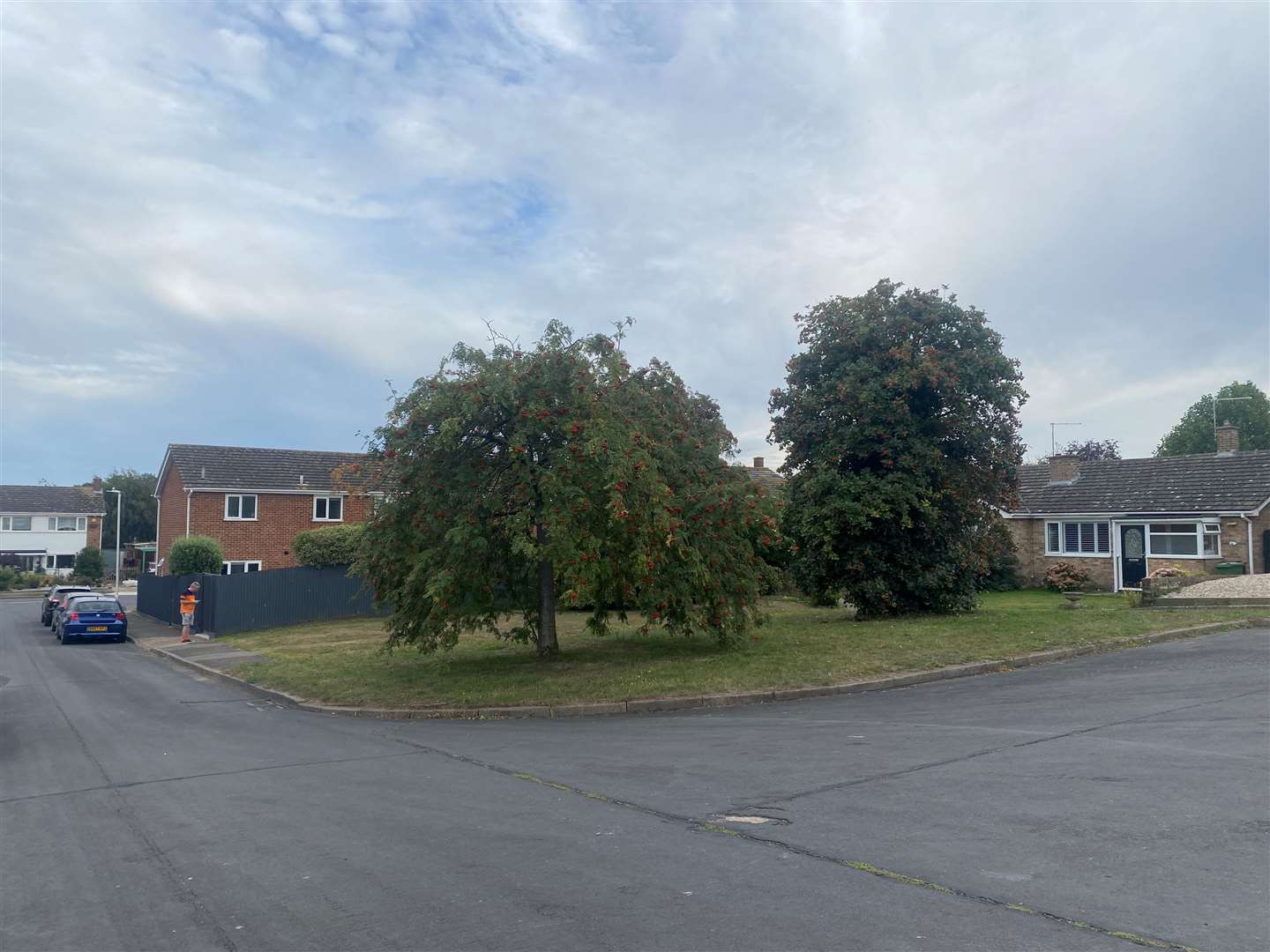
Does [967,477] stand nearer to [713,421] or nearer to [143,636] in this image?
[713,421]

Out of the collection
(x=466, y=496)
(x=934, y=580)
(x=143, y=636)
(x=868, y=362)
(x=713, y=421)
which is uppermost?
(x=868, y=362)

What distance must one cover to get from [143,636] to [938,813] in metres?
29.8

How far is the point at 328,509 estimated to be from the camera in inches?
1732

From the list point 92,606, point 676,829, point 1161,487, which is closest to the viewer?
point 676,829

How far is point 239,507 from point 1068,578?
33605 mm

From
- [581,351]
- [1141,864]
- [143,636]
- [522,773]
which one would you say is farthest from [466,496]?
[143,636]

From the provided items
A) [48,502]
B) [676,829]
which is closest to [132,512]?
[48,502]

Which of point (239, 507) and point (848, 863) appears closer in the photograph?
point (848, 863)

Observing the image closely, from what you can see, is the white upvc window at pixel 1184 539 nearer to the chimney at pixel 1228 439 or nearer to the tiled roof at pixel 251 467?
A: the chimney at pixel 1228 439

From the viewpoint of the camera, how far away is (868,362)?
2059cm

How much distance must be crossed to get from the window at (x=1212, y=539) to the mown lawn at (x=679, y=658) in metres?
11.1

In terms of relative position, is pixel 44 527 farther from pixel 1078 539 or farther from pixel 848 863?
pixel 848 863

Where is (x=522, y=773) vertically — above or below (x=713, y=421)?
below

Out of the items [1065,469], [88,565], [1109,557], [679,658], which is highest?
[1065,469]
